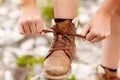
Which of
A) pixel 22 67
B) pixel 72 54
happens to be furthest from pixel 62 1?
pixel 22 67

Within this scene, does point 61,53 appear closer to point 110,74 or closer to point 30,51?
point 110,74

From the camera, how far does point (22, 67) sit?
7.85ft

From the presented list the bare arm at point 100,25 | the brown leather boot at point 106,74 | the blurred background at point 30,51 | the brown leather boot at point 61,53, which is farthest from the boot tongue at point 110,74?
the bare arm at point 100,25

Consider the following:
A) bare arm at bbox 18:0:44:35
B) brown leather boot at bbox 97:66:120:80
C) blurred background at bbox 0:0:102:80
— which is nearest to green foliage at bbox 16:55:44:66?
blurred background at bbox 0:0:102:80

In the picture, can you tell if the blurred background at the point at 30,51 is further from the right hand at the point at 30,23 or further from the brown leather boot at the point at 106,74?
the right hand at the point at 30,23

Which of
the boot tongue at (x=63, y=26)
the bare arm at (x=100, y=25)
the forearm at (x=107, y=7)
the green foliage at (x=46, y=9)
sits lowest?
the green foliage at (x=46, y=9)

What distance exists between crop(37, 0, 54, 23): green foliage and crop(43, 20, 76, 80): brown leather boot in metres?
0.86

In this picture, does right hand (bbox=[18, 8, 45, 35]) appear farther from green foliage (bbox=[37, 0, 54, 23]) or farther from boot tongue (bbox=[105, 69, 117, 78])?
green foliage (bbox=[37, 0, 54, 23])

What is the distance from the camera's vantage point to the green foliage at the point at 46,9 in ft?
9.20

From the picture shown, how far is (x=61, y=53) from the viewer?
1898 millimetres

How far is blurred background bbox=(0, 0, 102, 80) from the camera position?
7.71ft

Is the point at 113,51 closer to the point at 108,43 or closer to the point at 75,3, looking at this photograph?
the point at 108,43

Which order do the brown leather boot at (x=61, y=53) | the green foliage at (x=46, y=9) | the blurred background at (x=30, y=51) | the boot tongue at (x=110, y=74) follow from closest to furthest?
the brown leather boot at (x=61, y=53) → the boot tongue at (x=110, y=74) → the blurred background at (x=30, y=51) → the green foliage at (x=46, y=9)

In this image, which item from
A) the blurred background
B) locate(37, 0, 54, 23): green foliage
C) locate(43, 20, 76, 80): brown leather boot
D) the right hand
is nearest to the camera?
the right hand
